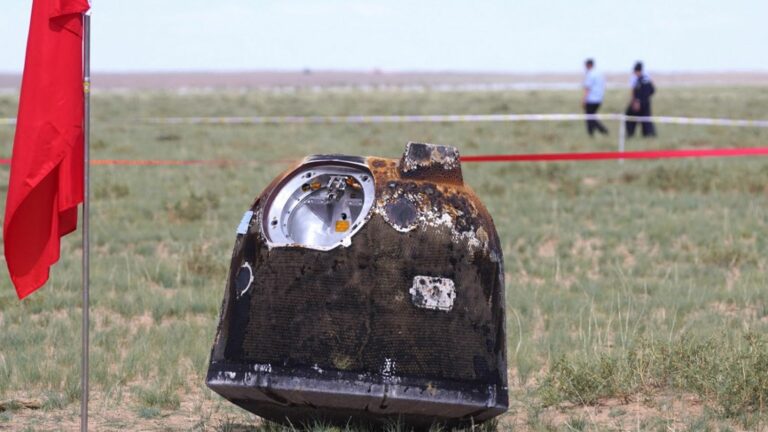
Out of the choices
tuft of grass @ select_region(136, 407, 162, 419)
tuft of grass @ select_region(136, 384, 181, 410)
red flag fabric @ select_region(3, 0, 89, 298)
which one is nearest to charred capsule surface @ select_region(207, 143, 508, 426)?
red flag fabric @ select_region(3, 0, 89, 298)

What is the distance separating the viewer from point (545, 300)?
358 inches

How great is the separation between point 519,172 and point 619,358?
40.2 feet

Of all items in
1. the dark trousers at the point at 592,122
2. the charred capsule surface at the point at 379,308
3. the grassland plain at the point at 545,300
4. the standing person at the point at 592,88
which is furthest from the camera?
the dark trousers at the point at 592,122

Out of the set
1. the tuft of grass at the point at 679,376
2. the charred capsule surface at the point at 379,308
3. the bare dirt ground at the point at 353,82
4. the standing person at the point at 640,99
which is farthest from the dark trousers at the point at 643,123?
the bare dirt ground at the point at 353,82

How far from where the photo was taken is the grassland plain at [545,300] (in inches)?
235

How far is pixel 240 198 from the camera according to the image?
15.6 metres

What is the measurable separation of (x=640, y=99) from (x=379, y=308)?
21480mm

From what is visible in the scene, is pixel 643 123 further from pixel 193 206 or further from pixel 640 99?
pixel 193 206

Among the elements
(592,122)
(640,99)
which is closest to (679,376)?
(640,99)

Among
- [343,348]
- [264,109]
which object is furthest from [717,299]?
[264,109]

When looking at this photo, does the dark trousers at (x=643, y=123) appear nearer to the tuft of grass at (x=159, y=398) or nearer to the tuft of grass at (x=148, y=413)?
the tuft of grass at (x=159, y=398)

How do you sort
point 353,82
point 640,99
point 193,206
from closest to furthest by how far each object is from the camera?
point 193,206 < point 640,99 < point 353,82

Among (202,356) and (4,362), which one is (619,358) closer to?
(202,356)

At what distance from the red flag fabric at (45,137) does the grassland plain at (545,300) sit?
1.06 metres
